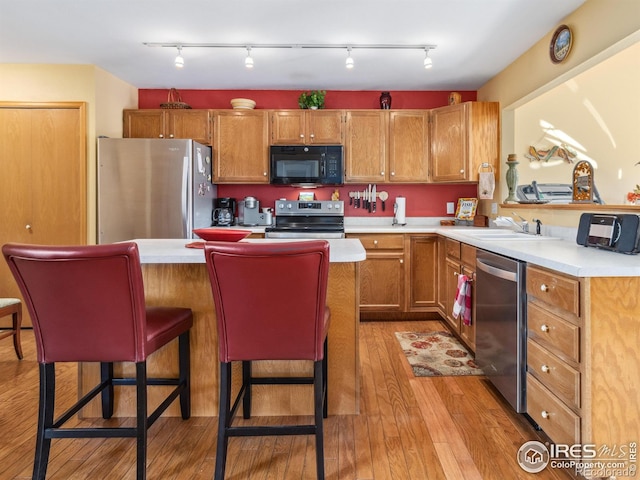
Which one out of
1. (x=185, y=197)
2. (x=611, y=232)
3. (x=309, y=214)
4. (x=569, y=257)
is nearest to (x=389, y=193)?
(x=309, y=214)

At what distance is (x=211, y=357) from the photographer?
6.53ft

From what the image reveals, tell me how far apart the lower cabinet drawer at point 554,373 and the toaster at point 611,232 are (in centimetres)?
61

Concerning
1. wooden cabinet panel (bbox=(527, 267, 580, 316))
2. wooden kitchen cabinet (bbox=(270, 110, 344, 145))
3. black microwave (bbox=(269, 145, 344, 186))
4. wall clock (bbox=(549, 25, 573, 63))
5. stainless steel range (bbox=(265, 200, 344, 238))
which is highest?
wall clock (bbox=(549, 25, 573, 63))

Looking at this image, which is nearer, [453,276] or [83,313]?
[83,313]

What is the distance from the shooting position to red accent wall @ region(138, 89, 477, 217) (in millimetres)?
4383

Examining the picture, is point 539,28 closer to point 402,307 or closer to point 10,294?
point 402,307

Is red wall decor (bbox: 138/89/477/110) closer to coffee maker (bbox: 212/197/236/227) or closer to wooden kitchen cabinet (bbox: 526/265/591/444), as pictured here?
coffee maker (bbox: 212/197/236/227)

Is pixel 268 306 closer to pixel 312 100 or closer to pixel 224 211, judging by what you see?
pixel 224 211

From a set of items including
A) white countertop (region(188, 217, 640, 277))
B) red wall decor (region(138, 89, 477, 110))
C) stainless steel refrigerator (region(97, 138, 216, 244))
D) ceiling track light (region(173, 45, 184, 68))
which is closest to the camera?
white countertop (region(188, 217, 640, 277))

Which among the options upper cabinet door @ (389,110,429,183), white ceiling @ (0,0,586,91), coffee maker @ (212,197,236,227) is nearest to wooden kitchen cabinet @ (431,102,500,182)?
upper cabinet door @ (389,110,429,183)

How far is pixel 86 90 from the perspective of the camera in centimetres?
364

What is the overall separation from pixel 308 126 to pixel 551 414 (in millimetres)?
3324

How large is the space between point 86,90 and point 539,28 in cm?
395

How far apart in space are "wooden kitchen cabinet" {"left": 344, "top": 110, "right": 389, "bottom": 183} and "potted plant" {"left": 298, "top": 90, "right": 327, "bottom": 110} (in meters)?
0.33
